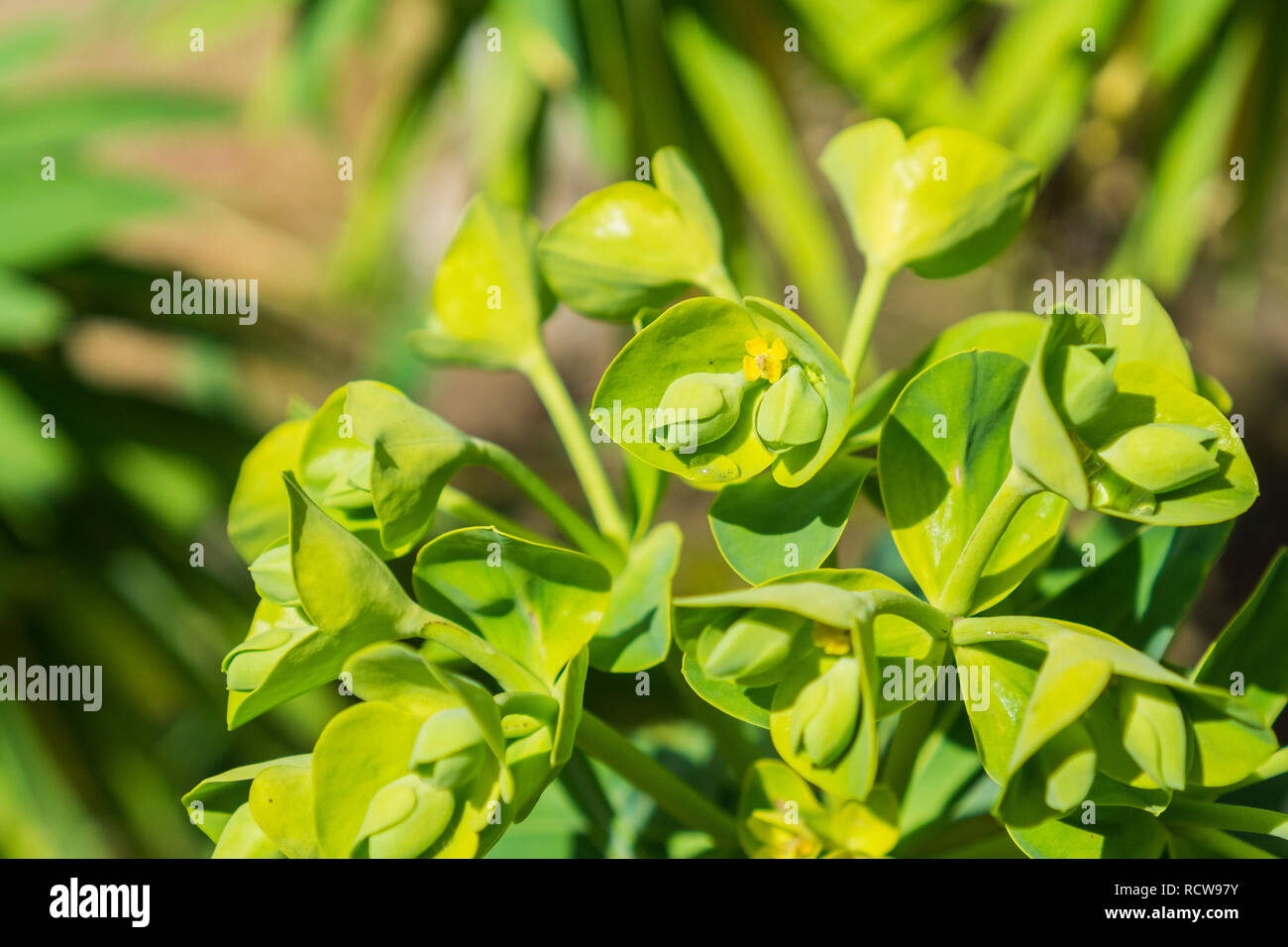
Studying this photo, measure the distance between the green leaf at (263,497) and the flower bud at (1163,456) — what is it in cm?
41

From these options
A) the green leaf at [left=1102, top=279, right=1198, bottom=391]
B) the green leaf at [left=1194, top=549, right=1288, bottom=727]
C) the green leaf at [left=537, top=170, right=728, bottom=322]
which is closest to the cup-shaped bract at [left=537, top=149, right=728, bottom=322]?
the green leaf at [left=537, top=170, right=728, bottom=322]

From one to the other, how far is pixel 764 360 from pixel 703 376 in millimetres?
30

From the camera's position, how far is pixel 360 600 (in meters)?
0.43

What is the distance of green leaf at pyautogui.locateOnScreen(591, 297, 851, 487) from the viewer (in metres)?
0.45

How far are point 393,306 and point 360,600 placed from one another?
2.82 m

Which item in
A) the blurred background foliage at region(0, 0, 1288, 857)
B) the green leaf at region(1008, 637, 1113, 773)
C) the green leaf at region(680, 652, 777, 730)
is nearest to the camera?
the green leaf at region(1008, 637, 1113, 773)

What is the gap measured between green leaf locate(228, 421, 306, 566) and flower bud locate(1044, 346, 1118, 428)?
1.26ft

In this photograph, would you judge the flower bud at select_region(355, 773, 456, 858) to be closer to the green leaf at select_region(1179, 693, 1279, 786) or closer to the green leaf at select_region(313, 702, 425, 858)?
the green leaf at select_region(313, 702, 425, 858)

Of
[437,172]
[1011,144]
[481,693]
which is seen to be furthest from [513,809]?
[437,172]

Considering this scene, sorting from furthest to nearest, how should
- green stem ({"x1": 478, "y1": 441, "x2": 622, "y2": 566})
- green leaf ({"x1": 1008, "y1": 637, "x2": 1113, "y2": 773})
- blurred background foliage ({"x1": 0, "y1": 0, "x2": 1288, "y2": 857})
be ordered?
blurred background foliage ({"x1": 0, "y1": 0, "x2": 1288, "y2": 857}), green stem ({"x1": 478, "y1": 441, "x2": 622, "y2": 566}), green leaf ({"x1": 1008, "y1": 637, "x2": 1113, "y2": 773})

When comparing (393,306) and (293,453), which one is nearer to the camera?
(293,453)

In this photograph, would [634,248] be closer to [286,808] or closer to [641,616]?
[641,616]

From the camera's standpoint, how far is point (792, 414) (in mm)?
435
